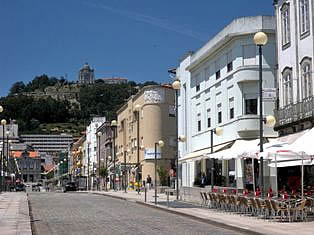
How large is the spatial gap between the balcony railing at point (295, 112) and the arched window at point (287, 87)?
729 millimetres

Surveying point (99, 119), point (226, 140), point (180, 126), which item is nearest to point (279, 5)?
point (226, 140)

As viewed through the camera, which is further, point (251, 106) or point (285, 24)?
point (251, 106)

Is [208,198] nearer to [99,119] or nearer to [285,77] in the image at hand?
[285,77]

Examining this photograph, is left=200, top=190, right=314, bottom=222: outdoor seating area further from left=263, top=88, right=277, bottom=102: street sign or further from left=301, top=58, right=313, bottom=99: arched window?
left=263, top=88, right=277, bottom=102: street sign

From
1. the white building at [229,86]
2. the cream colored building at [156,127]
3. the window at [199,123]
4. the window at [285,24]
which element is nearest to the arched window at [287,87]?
the window at [285,24]

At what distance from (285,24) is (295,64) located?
9.80 ft

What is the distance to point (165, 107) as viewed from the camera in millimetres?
75750

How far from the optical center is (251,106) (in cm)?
4044

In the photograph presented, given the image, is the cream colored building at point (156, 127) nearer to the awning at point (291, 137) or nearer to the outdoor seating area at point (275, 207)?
the awning at point (291, 137)

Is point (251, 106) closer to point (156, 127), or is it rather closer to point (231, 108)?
point (231, 108)

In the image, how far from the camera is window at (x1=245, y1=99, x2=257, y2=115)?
1588 inches

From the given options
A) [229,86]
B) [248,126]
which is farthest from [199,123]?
[248,126]

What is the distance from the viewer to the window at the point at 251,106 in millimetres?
40344

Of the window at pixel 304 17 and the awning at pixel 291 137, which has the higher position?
the window at pixel 304 17
